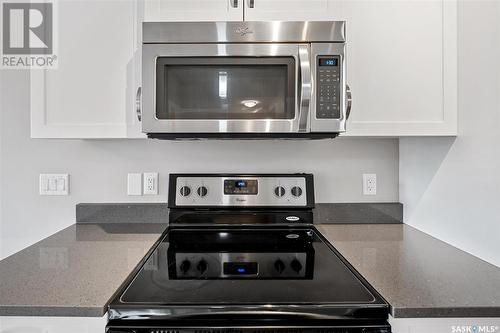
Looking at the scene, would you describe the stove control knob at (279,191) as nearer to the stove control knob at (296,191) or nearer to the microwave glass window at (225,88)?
the stove control knob at (296,191)

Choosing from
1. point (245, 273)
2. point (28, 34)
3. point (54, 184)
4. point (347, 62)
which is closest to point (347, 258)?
point (245, 273)

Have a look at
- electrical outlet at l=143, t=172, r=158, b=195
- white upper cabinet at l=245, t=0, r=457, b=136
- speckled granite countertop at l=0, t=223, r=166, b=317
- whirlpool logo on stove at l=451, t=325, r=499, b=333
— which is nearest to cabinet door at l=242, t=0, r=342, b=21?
white upper cabinet at l=245, t=0, r=457, b=136

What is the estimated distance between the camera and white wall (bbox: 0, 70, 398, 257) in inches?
63.6

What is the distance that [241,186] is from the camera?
60.2 inches

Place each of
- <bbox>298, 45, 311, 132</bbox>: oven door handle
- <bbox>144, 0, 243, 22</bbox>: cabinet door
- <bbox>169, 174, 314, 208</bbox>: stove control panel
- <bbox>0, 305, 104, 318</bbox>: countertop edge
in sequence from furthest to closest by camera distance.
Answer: <bbox>169, 174, 314, 208</bbox>: stove control panel
<bbox>144, 0, 243, 22</bbox>: cabinet door
<bbox>298, 45, 311, 132</bbox>: oven door handle
<bbox>0, 305, 104, 318</bbox>: countertop edge

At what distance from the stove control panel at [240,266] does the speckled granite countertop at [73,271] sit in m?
0.15

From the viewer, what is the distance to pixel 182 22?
3.87ft

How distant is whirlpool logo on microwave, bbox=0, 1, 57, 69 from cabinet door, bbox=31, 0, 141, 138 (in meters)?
0.04

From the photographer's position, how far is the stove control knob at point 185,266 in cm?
104

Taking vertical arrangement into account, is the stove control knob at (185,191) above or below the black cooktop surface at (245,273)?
above

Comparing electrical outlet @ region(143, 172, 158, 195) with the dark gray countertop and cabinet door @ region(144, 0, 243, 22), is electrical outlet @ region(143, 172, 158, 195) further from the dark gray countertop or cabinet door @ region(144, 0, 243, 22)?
cabinet door @ region(144, 0, 243, 22)

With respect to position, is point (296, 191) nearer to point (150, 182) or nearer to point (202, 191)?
point (202, 191)

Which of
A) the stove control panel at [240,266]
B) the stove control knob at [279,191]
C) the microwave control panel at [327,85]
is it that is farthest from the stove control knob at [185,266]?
the microwave control panel at [327,85]

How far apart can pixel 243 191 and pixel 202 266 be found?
20.1 inches
